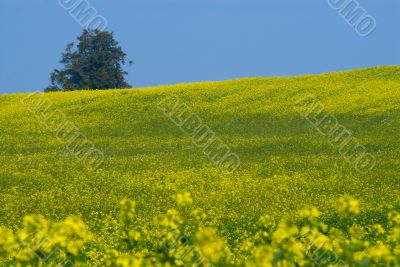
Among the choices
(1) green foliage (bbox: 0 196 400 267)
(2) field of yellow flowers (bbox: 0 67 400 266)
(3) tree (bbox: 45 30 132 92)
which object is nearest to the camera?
(1) green foliage (bbox: 0 196 400 267)

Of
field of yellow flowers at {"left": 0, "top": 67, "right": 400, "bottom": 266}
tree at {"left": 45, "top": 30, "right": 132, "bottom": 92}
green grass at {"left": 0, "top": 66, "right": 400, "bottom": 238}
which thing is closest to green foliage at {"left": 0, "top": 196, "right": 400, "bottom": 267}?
field of yellow flowers at {"left": 0, "top": 67, "right": 400, "bottom": 266}

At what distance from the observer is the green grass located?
24859mm

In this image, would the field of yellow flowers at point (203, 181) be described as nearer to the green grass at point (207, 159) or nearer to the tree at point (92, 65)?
the green grass at point (207, 159)

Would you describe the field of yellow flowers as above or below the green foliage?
above

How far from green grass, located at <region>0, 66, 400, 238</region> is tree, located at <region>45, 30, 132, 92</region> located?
63.0 feet

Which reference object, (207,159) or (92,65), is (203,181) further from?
(92,65)

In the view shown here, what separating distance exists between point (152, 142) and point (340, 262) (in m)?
27.1

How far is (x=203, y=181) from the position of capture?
27203 millimetres

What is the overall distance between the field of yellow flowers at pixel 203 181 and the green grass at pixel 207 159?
93mm

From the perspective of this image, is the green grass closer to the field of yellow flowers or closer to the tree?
the field of yellow flowers

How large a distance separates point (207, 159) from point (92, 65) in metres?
42.0

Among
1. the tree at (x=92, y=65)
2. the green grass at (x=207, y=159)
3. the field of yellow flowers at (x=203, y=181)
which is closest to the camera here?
the field of yellow flowers at (x=203, y=181)

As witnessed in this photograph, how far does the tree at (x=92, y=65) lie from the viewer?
226 feet

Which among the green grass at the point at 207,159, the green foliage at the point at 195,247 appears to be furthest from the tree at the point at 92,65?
the green foliage at the point at 195,247
